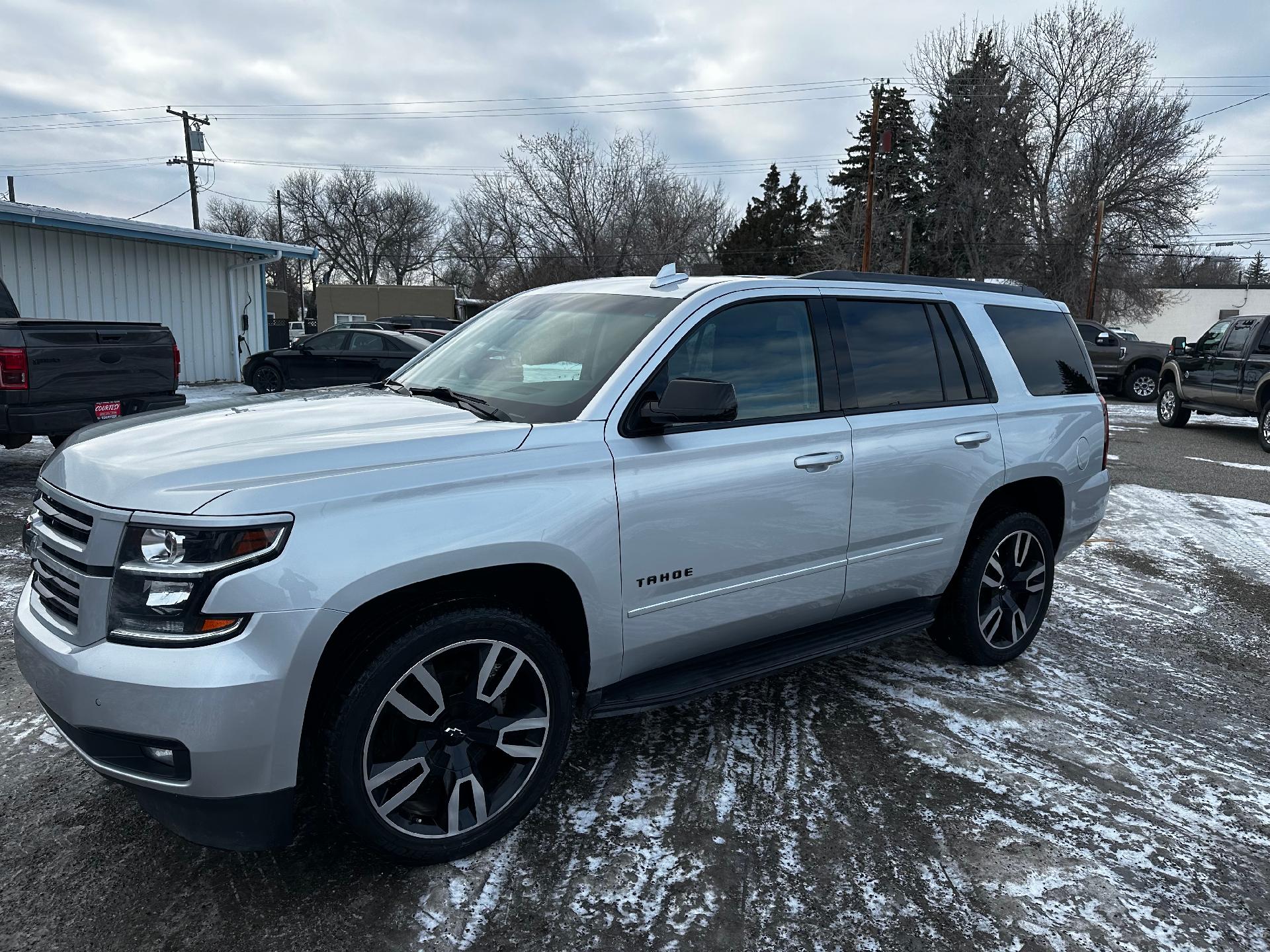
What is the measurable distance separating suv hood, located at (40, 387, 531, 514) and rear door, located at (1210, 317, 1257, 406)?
48.1 feet

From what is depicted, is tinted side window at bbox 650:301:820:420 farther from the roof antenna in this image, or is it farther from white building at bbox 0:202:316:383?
white building at bbox 0:202:316:383

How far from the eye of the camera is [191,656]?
213 cm

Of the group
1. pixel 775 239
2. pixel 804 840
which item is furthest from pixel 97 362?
pixel 775 239

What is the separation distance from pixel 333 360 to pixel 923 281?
14.4 m

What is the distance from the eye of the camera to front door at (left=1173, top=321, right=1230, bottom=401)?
14.3 metres

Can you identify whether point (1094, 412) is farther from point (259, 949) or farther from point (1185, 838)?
point (259, 949)

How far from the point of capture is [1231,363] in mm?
13680

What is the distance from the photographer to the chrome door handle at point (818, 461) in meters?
3.28

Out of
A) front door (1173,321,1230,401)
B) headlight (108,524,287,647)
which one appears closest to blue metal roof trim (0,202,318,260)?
headlight (108,524,287,647)

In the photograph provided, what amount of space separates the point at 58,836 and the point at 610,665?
1869mm

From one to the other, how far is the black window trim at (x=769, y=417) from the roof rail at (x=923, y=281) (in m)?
0.16

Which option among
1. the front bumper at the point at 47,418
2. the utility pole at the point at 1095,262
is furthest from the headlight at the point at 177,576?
the utility pole at the point at 1095,262

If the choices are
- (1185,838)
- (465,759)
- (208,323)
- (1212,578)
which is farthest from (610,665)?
(208,323)

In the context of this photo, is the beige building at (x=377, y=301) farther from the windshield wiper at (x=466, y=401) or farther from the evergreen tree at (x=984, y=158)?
the windshield wiper at (x=466, y=401)
